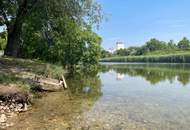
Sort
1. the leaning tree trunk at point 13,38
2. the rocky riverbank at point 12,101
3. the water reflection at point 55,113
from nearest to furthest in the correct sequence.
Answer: the water reflection at point 55,113 → the rocky riverbank at point 12,101 → the leaning tree trunk at point 13,38

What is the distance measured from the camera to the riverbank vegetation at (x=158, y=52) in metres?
79.7

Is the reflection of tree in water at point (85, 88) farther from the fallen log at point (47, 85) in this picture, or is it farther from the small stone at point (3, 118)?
the small stone at point (3, 118)

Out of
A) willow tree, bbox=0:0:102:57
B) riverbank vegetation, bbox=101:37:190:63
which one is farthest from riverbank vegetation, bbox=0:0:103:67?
riverbank vegetation, bbox=101:37:190:63

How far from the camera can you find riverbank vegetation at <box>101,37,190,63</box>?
79688 millimetres

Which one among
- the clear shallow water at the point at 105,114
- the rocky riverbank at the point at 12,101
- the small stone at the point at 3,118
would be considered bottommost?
the clear shallow water at the point at 105,114

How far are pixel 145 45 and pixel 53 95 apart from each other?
4679 inches

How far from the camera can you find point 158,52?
361 feet

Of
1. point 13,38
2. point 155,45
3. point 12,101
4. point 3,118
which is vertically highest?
point 155,45

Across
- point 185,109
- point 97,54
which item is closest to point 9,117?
point 185,109

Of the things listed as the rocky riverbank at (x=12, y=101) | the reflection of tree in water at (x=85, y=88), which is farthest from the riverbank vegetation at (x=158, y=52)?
the rocky riverbank at (x=12, y=101)

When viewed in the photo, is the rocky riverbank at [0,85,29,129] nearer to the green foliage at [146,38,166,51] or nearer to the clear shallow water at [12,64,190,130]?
the clear shallow water at [12,64,190,130]

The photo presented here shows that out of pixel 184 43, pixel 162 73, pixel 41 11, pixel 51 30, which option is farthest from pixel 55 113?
pixel 184 43

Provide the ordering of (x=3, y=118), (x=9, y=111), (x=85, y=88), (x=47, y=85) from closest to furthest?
1. (x=3, y=118)
2. (x=9, y=111)
3. (x=47, y=85)
4. (x=85, y=88)

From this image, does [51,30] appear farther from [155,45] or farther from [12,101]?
[155,45]
